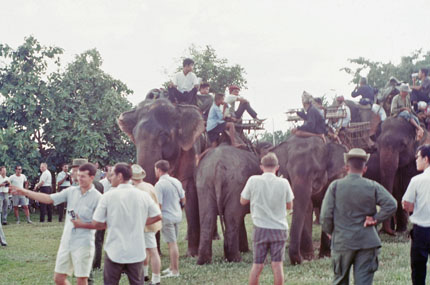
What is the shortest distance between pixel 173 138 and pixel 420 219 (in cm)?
617

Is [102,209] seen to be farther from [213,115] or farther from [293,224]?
[213,115]

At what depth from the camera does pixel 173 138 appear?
12.3 metres

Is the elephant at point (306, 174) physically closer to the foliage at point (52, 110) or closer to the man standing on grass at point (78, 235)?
the man standing on grass at point (78, 235)

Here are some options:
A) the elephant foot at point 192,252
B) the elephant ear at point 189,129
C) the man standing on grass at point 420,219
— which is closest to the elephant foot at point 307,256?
the elephant foot at point 192,252

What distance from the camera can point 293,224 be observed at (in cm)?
1052

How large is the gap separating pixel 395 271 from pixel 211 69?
33536mm

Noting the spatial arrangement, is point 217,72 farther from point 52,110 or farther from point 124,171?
point 124,171

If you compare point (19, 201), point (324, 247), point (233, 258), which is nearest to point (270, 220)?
point (233, 258)

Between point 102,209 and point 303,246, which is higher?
point 102,209

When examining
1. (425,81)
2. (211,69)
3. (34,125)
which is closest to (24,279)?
(425,81)

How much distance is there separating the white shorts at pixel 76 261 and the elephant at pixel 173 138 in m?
4.56

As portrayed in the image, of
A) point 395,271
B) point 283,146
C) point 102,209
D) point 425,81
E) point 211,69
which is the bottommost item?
point 395,271

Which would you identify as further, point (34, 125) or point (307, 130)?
point (34, 125)

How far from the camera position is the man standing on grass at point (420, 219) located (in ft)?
23.4
